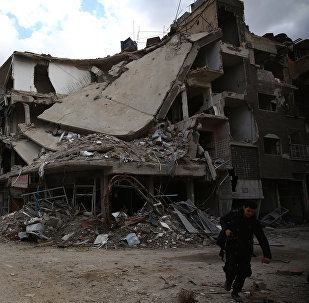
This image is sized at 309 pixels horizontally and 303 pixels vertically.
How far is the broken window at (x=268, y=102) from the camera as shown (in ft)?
63.9

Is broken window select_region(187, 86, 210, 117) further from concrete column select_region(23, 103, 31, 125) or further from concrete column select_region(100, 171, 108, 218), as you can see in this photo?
concrete column select_region(23, 103, 31, 125)

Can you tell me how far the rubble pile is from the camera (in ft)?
33.6

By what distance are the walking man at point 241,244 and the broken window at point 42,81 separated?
20.4 m

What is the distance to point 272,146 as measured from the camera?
739 inches

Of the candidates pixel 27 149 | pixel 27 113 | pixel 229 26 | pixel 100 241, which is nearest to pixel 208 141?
pixel 229 26

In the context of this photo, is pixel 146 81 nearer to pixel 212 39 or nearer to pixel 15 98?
pixel 212 39

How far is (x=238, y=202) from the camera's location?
16438mm

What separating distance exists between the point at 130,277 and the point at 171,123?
43.2ft

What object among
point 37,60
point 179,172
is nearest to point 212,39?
point 179,172

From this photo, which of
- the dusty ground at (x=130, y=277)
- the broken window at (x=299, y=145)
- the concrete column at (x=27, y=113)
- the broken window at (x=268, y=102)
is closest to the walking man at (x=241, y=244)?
the dusty ground at (x=130, y=277)

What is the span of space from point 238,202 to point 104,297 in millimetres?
13066

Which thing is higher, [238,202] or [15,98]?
[15,98]

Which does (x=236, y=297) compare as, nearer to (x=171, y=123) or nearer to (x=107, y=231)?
(x=107, y=231)

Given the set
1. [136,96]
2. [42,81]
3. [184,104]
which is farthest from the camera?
[42,81]
